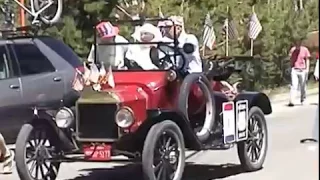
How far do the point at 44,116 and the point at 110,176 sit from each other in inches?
66.7

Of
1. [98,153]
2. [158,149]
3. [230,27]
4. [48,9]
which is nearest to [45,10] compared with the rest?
[48,9]

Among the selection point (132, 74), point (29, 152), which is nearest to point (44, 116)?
point (29, 152)

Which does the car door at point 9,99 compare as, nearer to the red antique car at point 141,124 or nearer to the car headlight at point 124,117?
the red antique car at point 141,124

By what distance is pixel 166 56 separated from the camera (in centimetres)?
949

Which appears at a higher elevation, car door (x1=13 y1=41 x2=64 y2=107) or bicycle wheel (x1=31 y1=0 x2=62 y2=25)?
bicycle wheel (x1=31 y1=0 x2=62 y2=25)

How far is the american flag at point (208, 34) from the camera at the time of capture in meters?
18.4

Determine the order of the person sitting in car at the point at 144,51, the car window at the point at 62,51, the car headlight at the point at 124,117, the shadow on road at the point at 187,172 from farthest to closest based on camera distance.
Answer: the car window at the point at 62,51
the shadow on road at the point at 187,172
the person sitting in car at the point at 144,51
the car headlight at the point at 124,117

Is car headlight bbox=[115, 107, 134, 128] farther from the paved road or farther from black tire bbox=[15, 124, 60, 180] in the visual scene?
the paved road

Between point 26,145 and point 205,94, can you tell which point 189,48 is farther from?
point 26,145

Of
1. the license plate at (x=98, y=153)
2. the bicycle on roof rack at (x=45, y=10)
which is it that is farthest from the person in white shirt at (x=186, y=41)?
the bicycle on roof rack at (x=45, y=10)

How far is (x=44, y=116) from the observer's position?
9117 millimetres

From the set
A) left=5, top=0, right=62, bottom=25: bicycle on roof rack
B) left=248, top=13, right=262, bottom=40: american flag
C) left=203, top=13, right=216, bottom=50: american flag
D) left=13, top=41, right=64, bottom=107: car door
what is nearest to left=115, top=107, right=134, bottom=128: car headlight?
left=13, top=41, right=64, bottom=107: car door

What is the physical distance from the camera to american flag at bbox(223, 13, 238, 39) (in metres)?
21.4

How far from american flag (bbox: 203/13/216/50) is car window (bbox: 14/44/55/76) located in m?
6.35
